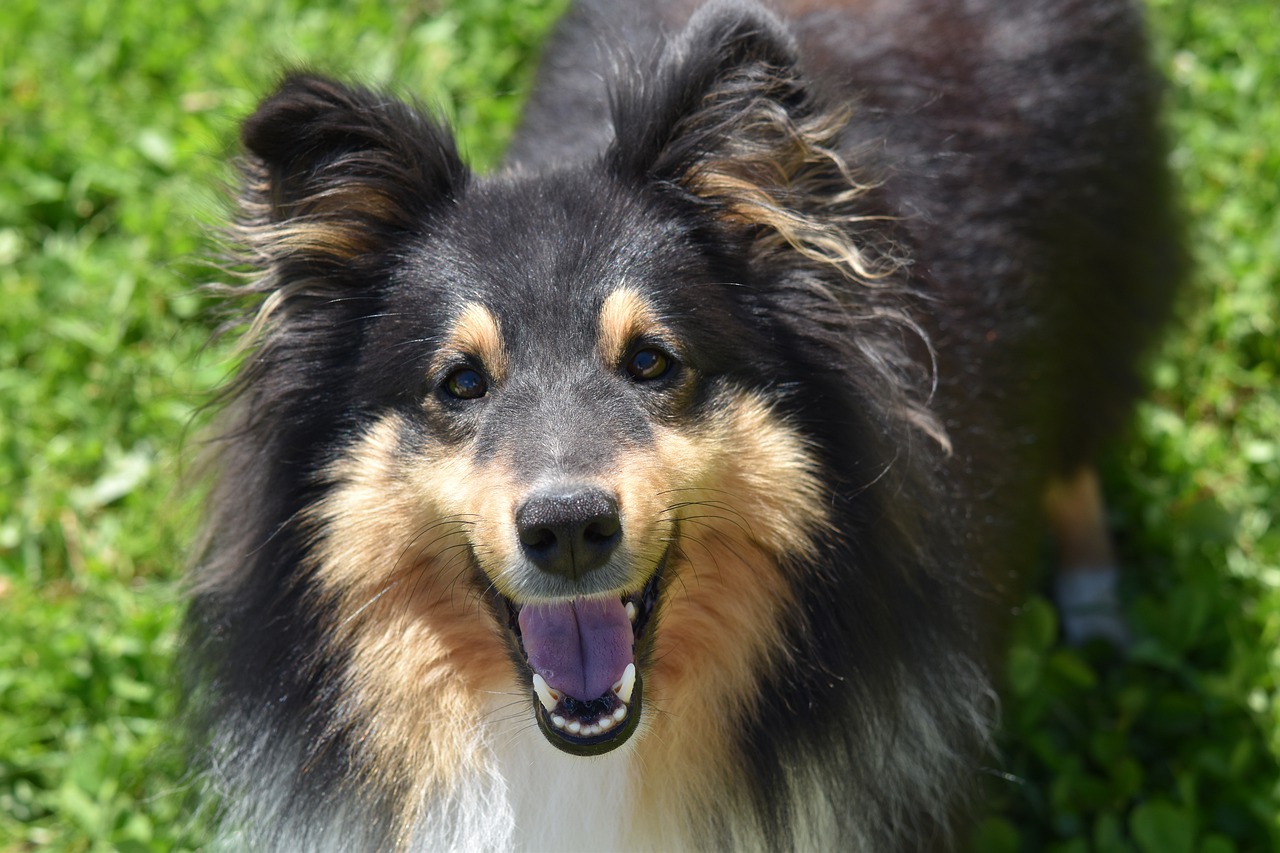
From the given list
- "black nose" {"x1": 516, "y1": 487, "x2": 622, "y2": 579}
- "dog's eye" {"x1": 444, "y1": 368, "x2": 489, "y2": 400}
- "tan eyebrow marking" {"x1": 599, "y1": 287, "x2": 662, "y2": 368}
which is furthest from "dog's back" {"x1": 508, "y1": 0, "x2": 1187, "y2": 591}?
"black nose" {"x1": 516, "y1": 487, "x2": 622, "y2": 579}

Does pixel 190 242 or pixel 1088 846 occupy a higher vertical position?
pixel 190 242

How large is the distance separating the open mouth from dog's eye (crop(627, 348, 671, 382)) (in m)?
0.40

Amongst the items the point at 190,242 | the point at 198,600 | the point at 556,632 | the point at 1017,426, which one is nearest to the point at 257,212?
the point at 198,600

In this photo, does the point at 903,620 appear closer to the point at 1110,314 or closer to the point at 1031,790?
the point at 1031,790

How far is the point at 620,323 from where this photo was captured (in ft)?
8.82

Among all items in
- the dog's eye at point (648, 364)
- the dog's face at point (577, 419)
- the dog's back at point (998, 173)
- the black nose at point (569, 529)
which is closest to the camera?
the black nose at point (569, 529)

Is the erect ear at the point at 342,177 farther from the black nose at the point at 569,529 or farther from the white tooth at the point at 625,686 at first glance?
the white tooth at the point at 625,686

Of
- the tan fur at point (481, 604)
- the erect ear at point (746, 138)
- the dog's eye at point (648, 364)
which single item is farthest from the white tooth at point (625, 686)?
the erect ear at point (746, 138)

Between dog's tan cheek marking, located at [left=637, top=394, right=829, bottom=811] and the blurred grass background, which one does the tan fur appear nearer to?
dog's tan cheek marking, located at [left=637, top=394, right=829, bottom=811]

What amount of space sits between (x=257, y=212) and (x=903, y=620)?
1.64 m

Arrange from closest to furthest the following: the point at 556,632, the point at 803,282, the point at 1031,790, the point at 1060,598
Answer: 1. the point at 556,632
2. the point at 803,282
3. the point at 1031,790
4. the point at 1060,598

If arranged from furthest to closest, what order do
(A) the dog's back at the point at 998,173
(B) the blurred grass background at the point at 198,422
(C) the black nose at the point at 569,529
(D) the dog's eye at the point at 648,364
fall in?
(B) the blurred grass background at the point at 198,422
(A) the dog's back at the point at 998,173
(D) the dog's eye at the point at 648,364
(C) the black nose at the point at 569,529

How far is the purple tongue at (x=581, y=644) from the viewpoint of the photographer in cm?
269

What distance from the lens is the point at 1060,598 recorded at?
466 centimetres
